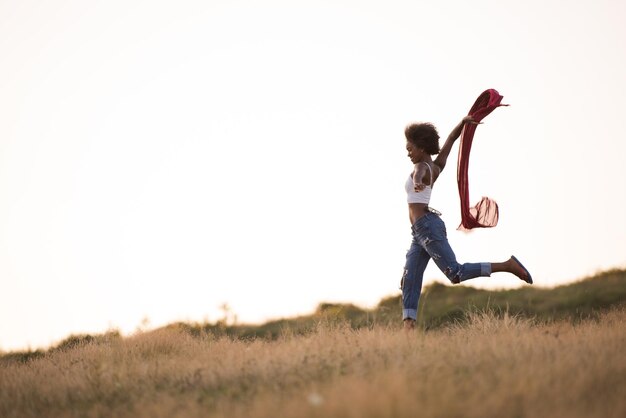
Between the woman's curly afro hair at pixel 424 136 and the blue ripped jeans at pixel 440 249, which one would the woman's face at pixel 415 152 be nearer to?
the woman's curly afro hair at pixel 424 136

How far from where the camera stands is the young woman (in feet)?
25.9

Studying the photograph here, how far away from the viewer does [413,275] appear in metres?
8.26

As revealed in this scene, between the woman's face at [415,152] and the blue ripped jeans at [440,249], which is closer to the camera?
the blue ripped jeans at [440,249]

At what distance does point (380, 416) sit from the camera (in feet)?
14.2

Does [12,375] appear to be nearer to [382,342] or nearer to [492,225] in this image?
[382,342]

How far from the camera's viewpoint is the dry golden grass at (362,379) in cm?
458

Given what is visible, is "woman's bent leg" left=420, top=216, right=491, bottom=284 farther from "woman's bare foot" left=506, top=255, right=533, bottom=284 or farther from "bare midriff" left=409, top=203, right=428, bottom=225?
"woman's bare foot" left=506, top=255, right=533, bottom=284

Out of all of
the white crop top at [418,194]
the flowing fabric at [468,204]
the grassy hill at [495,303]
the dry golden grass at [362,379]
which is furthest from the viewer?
the grassy hill at [495,303]

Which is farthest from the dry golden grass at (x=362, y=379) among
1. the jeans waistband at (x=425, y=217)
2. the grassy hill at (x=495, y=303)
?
the grassy hill at (x=495, y=303)

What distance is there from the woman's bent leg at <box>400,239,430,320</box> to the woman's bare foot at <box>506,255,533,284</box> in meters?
0.98

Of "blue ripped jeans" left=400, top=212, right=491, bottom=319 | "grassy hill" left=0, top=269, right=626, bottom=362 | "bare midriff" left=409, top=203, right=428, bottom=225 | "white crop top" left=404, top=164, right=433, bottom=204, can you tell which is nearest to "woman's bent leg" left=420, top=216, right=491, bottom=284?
"blue ripped jeans" left=400, top=212, right=491, bottom=319

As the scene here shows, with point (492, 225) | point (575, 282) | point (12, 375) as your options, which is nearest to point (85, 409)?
point (12, 375)

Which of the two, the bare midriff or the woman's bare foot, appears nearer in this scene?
the bare midriff

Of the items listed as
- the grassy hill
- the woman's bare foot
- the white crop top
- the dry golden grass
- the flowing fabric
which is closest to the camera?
the dry golden grass
